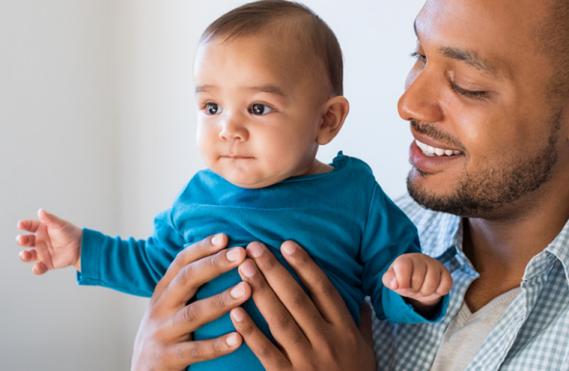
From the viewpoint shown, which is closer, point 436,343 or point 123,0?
point 436,343

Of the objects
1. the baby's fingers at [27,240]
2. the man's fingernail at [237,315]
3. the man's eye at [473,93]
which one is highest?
the man's eye at [473,93]

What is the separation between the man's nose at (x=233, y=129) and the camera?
1.40 m

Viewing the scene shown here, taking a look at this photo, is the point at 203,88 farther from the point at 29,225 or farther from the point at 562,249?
the point at 562,249

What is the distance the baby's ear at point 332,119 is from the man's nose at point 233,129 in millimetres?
169

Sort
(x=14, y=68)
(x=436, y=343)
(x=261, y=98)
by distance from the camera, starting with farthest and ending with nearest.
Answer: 1. (x=14, y=68)
2. (x=436, y=343)
3. (x=261, y=98)

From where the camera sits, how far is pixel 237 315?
1377 mm

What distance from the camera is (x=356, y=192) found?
1498mm

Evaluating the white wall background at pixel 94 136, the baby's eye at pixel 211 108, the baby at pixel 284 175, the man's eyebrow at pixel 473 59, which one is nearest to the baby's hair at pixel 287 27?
the baby at pixel 284 175

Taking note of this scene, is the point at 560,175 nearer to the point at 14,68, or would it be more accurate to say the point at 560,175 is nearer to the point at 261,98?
the point at 261,98

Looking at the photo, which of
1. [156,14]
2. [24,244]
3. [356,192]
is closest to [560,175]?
[356,192]

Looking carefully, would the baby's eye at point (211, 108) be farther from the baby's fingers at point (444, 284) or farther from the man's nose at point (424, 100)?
the baby's fingers at point (444, 284)

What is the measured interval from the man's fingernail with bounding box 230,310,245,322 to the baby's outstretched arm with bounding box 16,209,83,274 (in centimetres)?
40

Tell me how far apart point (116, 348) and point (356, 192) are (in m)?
1.80

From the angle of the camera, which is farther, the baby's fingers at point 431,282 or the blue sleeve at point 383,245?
the blue sleeve at point 383,245
